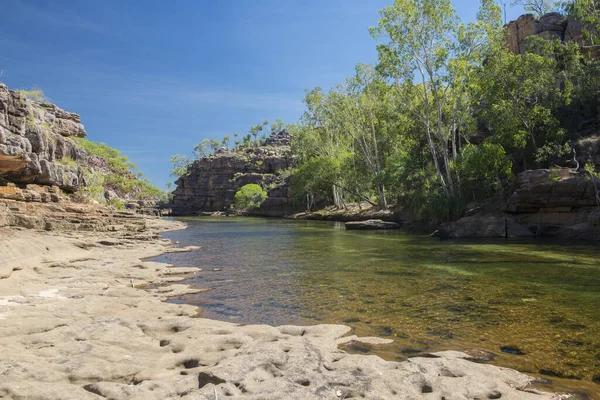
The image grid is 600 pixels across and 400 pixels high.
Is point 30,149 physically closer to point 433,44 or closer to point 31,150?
point 31,150

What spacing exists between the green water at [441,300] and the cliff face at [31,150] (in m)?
11.6

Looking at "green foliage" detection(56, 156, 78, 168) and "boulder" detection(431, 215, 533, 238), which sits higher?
"green foliage" detection(56, 156, 78, 168)

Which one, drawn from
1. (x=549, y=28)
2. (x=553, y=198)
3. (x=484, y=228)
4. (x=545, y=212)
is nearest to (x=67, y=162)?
(x=484, y=228)

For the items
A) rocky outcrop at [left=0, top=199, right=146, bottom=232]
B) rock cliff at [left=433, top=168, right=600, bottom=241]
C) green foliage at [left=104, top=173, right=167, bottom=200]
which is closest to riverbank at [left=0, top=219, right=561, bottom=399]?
rocky outcrop at [left=0, top=199, right=146, bottom=232]

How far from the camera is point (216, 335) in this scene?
19.0 ft

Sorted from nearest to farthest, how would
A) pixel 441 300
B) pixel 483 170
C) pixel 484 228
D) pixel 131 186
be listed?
pixel 441 300 < pixel 484 228 < pixel 483 170 < pixel 131 186

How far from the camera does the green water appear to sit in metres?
5.73

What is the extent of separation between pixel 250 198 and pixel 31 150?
65452mm

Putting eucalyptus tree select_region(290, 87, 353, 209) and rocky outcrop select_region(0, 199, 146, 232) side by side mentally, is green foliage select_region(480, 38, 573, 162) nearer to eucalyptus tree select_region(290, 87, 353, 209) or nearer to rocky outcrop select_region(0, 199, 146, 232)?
eucalyptus tree select_region(290, 87, 353, 209)

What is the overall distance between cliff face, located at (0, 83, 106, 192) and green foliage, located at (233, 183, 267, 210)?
56.5 m

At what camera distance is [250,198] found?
87.2 metres

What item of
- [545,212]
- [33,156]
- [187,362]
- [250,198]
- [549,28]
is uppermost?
[549,28]

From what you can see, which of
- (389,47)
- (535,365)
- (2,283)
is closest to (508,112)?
(389,47)

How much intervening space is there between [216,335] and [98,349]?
1580 millimetres
